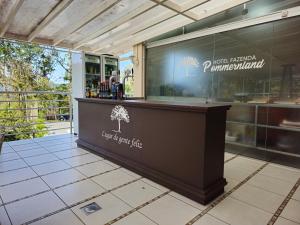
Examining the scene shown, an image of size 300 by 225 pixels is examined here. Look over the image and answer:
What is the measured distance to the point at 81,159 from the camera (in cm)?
358

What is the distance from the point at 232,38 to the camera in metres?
3.96

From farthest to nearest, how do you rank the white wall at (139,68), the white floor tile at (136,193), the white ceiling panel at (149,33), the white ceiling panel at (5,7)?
the white wall at (139,68) < the white ceiling panel at (149,33) < the white ceiling panel at (5,7) < the white floor tile at (136,193)

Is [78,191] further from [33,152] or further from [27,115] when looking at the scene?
[27,115]

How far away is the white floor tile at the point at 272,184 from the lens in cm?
257

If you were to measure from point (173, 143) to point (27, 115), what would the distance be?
7391mm

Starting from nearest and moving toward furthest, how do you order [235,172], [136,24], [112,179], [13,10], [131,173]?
[112,179] → [131,173] → [235,172] → [13,10] → [136,24]

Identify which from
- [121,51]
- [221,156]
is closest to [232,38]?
[221,156]

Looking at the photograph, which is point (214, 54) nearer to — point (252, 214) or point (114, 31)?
point (114, 31)

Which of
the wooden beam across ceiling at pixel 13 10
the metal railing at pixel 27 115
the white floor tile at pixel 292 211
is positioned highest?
the wooden beam across ceiling at pixel 13 10

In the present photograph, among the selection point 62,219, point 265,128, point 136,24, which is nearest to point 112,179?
point 62,219

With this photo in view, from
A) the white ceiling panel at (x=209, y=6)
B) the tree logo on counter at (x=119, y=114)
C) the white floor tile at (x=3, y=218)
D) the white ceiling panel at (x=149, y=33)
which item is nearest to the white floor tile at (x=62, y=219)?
the white floor tile at (x=3, y=218)

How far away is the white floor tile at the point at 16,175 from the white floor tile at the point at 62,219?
44.7 inches

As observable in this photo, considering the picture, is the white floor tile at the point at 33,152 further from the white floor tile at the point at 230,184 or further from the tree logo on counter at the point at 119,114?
the white floor tile at the point at 230,184

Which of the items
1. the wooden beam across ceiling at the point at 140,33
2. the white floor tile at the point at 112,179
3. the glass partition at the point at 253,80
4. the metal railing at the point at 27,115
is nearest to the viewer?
the white floor tile at the point at 112,179
